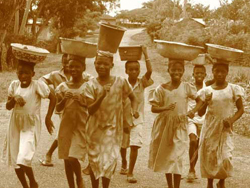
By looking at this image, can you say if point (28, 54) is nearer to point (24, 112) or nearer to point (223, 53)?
point (24, 112)

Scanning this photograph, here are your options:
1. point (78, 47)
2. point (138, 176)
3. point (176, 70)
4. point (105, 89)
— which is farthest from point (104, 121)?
point (138, 176)

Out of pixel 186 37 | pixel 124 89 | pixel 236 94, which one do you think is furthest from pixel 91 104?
pixel 186 37

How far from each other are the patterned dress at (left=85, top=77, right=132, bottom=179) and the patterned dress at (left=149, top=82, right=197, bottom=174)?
2.14ft

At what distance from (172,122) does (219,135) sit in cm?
62

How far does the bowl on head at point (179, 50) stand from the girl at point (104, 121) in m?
0.72

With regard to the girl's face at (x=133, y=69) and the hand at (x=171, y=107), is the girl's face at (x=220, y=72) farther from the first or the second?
the girl's face at (x=133, y=69)

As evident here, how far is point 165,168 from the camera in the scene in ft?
19.4

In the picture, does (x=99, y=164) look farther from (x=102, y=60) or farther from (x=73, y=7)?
(x=73, y=7)

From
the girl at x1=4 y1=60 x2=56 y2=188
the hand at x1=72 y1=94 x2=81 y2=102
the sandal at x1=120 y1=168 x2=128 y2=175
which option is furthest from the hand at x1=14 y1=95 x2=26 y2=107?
the sandal at x1=120 y1=168 x2=128 y2=175

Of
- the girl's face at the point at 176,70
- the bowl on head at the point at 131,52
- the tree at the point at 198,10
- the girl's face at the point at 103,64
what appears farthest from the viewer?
the tree at the point at 198,10

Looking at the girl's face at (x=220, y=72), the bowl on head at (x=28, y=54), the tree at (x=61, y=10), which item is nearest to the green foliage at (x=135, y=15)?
the tree at (x=61, y=10)

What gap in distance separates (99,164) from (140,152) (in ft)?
11.2

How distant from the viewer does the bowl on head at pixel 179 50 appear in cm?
567

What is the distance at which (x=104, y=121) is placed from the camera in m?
5.46
